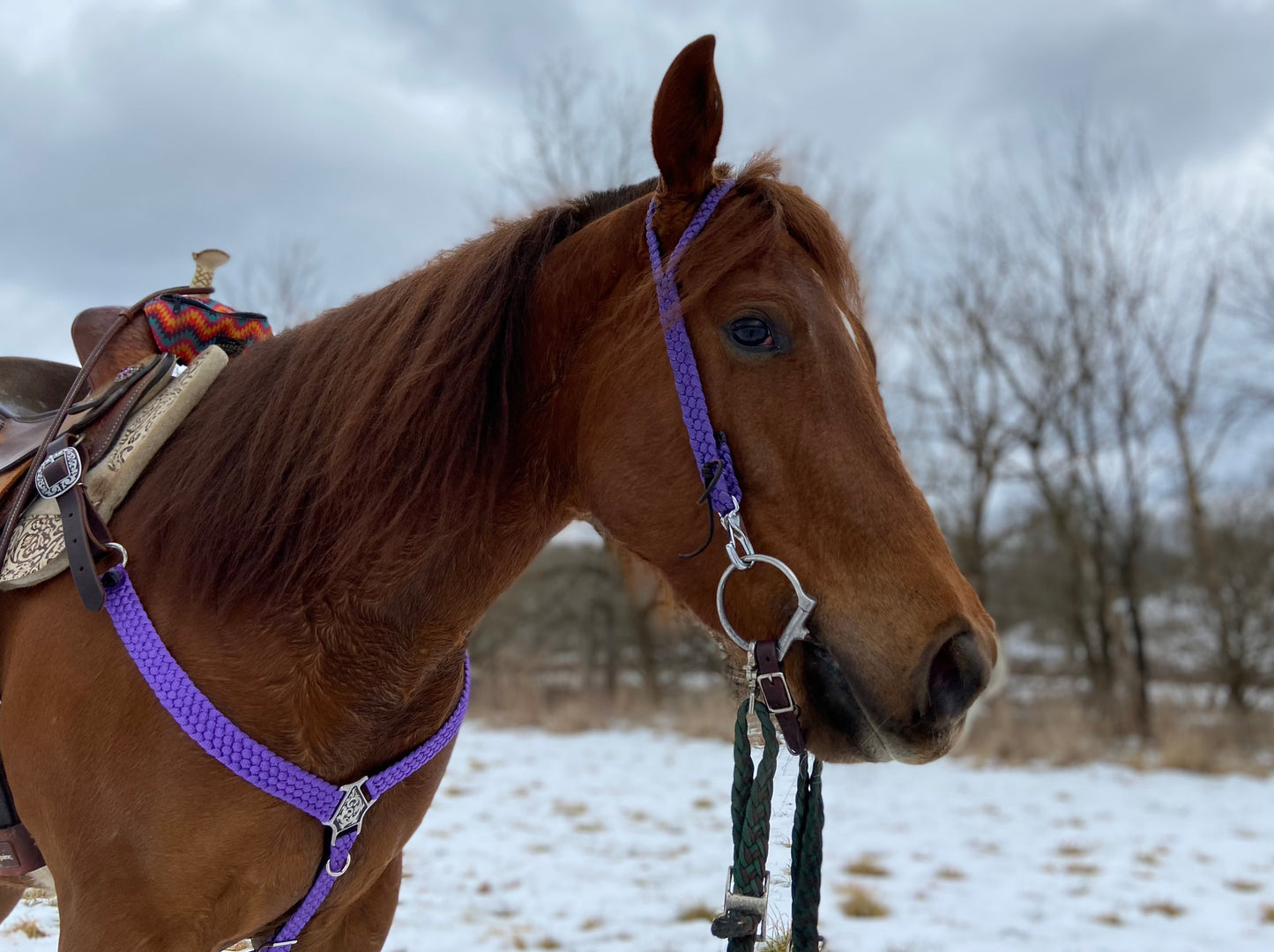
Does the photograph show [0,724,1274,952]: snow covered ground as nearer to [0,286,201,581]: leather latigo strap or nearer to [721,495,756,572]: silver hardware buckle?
[721,495,756,572]: silver hardware buckle

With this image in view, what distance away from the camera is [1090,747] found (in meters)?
8.86

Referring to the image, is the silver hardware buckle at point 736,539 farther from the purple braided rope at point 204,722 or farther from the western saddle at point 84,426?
the western saddle at point 84,426

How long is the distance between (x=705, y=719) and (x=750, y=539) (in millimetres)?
8893

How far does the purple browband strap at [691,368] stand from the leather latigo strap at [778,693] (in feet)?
0.71

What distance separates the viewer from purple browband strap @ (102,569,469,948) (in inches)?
56.5

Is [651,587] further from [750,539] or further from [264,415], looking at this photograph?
[264,415]

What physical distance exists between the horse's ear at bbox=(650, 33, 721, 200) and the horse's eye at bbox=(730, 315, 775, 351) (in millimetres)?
266

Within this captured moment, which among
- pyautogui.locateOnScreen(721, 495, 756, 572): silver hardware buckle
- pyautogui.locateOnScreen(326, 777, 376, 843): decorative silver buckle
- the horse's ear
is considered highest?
the horse's ear

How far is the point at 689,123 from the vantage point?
4.74 ft

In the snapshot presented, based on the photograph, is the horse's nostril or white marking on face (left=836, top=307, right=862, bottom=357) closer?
the horse's nostril

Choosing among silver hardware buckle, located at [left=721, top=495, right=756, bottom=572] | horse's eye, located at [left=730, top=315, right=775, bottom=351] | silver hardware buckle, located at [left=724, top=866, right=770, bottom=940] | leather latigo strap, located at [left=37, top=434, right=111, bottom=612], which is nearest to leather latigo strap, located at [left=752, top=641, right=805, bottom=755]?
silver hardware buckle, located at [left=721, top=495, right=756, bottom=572]

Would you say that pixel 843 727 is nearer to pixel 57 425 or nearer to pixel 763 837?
pixel 763 837

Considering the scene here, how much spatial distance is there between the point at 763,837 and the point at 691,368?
0.73 meters

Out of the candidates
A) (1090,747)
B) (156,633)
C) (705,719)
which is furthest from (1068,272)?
(156,633)
